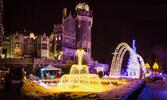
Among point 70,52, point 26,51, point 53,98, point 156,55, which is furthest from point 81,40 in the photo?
point 53,98

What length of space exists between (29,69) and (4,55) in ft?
52.6

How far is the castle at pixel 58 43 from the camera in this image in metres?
51.9

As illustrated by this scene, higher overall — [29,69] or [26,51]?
[26,51]

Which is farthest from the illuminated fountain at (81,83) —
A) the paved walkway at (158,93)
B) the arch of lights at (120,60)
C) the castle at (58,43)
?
the castle at (58,43)

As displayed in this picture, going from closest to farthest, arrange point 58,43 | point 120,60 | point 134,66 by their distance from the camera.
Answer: point 134,66 → point 120,60 → point 58,43

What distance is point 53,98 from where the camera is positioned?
6605 mm

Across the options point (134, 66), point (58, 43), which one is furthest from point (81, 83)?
point (58, 43)

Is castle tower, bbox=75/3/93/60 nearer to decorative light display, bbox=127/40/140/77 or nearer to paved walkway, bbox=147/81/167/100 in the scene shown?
decorative light display, bbox=127/40/140/77

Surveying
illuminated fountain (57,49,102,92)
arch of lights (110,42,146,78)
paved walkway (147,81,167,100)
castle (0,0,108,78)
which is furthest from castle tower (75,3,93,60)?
paved walkway (147,81,167,100)

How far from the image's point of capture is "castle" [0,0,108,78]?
51.9 metres

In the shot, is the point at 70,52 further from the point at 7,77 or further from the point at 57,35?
the point at 7,77

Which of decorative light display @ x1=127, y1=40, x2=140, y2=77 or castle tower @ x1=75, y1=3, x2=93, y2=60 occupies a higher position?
castle tower @ x1=75, y1=3, x2=93, y2=60

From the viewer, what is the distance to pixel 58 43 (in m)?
56.2

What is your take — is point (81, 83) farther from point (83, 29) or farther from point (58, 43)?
point (83, 29)
